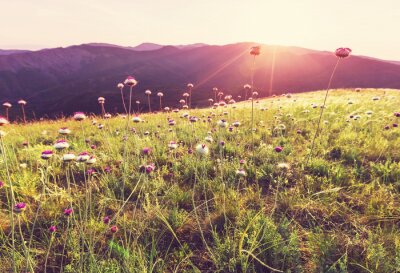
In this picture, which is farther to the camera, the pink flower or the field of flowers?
the pink flower

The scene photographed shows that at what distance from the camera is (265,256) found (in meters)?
2.50

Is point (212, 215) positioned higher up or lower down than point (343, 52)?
lower down

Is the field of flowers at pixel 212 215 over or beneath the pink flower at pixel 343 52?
beneath

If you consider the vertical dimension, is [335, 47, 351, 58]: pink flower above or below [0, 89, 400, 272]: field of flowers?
above

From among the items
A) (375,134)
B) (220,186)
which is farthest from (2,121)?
(375,134)

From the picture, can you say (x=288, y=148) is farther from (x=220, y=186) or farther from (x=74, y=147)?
(x=74, y=147)

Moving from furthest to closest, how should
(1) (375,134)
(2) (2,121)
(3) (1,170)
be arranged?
(1) (375,134) < (3) (1,170) < (2) (2,121)

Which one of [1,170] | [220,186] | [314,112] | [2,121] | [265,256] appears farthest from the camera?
[314,112]

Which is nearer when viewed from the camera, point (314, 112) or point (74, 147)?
point (74, 147)

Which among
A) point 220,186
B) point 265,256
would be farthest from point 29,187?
point 265,256

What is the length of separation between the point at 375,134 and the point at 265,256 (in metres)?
4.31

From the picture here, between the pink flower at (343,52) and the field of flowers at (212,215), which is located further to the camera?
the pink flower at (343,52)

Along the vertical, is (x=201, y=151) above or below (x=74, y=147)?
above

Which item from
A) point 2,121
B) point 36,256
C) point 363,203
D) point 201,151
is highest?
point 2,121
